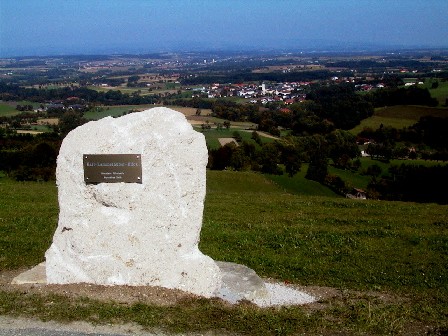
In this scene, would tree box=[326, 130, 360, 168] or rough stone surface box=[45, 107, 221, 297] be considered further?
tree box=[326, 130, 360, 168]

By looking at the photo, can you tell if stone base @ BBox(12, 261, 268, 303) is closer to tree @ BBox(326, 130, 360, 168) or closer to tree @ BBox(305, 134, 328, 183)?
tree @ BBox(305, 134, 328, 183)

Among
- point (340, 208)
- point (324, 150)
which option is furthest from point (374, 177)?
point (340, 208)

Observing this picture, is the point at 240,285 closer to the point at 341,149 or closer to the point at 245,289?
the point at 245,289

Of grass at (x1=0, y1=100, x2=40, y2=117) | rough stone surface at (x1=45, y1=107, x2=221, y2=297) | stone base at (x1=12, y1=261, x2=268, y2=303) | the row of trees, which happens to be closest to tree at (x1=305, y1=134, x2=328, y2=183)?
the row of trees

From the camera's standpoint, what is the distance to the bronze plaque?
10.2 meters

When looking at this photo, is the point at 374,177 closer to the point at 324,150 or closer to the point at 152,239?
the point at 324,150

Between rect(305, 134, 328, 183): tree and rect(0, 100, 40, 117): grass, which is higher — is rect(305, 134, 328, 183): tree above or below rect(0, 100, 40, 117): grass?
below

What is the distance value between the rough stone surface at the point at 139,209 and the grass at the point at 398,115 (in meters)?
96.3

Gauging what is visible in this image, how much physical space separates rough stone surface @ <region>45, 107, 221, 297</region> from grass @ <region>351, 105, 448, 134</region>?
316ft

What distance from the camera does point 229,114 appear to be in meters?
113

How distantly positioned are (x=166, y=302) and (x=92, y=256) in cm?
218

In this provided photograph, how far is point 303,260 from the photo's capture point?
13.8m

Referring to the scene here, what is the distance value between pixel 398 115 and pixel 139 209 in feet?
351

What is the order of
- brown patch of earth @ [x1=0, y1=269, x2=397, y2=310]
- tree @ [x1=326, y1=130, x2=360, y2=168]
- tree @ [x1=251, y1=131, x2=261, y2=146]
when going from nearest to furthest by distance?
brown patch of earth @ [x1=0, y1=269, x2=397, y2=310] < tree @ [x1=326, y1=130, x2=360, y2=168] < tree @ [x1=251, y1=131, x2=261, y2=146]
